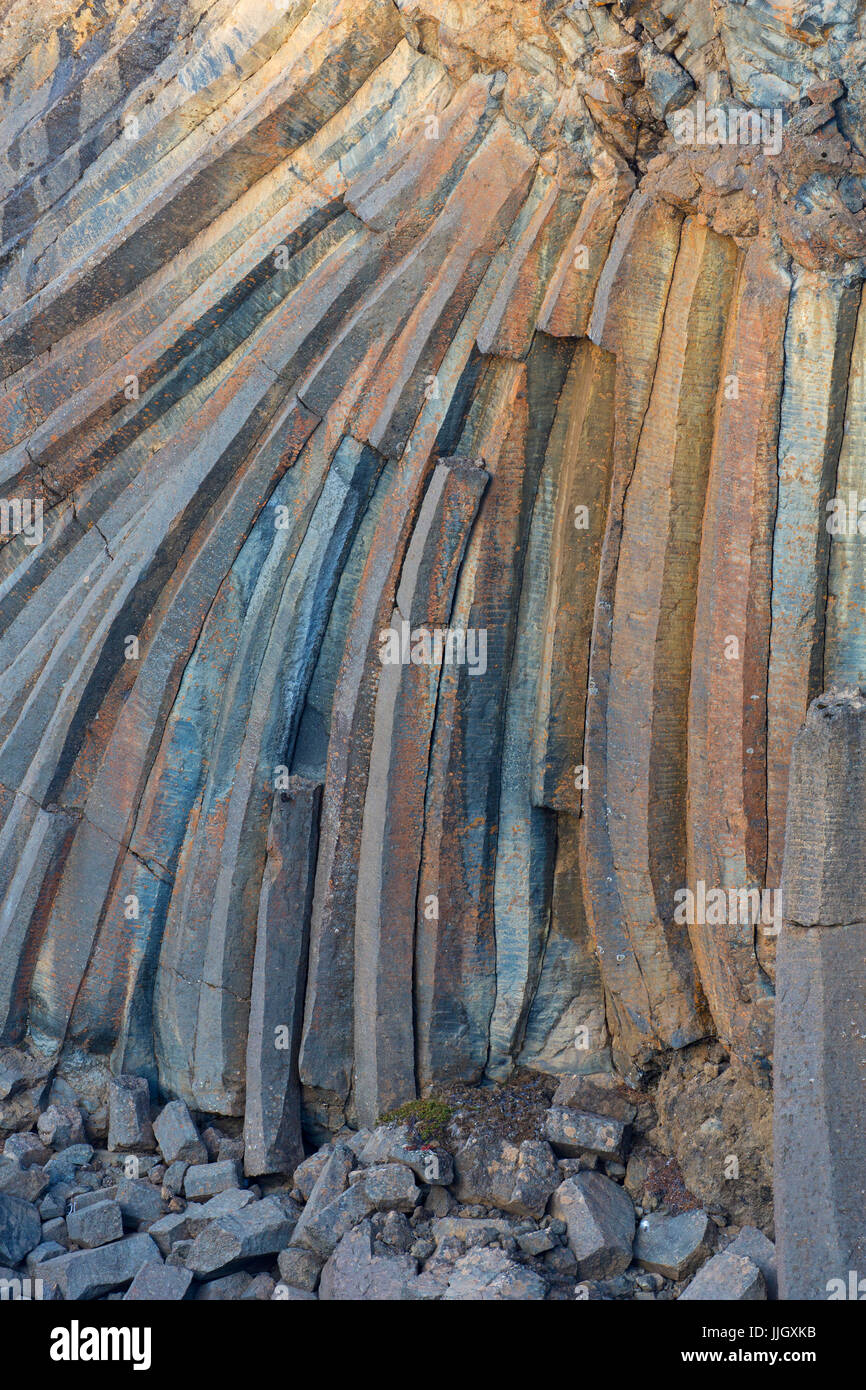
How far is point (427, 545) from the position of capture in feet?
31.4

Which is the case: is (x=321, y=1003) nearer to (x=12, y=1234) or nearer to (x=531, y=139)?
(x=12, y=1234)

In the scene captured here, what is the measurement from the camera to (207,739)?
33.7ft

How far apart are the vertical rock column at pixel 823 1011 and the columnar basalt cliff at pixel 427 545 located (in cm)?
87

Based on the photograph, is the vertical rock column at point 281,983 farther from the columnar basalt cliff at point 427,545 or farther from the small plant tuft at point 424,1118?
the small plant tuft at point 424,1118

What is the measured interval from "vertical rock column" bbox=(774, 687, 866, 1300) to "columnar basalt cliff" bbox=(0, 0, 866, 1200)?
870 millimetres

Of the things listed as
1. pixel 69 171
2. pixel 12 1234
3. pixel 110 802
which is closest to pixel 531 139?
pixel 69 171

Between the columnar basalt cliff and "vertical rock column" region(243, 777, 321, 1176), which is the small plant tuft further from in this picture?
"vertical rock column" region(243, 777, 321, 1176)

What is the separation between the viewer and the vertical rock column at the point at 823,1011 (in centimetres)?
687

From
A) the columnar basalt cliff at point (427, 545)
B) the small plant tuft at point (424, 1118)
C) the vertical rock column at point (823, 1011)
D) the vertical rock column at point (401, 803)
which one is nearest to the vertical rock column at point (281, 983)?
the columnar basalt cliff at point (427, 545)

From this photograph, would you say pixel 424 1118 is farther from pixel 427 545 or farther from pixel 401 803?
pixel 427 545

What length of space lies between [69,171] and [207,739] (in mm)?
5504

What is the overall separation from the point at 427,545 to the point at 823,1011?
4315 millimetres

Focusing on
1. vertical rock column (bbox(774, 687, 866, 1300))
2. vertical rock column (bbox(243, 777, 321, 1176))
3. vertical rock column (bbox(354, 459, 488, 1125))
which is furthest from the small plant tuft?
vertical rock column (bbox(774, 687, 866, 1300))

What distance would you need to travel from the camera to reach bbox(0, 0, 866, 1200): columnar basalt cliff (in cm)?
836
